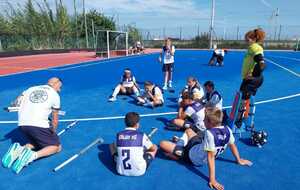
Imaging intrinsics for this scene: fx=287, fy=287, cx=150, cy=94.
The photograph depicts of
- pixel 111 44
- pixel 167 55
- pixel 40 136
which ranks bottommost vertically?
pixel 40 136

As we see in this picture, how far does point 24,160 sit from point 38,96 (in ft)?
3.59

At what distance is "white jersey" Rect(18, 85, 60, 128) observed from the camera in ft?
16.2

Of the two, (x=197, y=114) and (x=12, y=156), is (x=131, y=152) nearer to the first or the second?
(x=12, y=156)

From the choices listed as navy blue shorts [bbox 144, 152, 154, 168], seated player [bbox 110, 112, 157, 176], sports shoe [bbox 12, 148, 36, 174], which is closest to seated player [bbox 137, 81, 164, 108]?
navy blue shorts [bbox 144, 152, 154, 168]

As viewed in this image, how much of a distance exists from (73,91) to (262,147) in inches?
315

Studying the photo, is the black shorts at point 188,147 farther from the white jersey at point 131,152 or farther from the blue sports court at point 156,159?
the white jersey at point 131,152

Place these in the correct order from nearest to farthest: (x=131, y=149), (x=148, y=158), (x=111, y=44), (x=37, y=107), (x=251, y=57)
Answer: (x=131, y=149), (x=148, y=158), (x=37, y=107), (x=251, y=57), (x=111, y=44)

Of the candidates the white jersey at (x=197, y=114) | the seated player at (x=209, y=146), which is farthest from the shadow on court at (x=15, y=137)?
the white jersey at (x=197, y=114)

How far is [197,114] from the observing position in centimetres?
620

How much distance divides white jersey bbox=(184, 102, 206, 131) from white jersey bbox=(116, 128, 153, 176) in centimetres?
198

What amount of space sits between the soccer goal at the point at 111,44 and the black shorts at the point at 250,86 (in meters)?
23.6

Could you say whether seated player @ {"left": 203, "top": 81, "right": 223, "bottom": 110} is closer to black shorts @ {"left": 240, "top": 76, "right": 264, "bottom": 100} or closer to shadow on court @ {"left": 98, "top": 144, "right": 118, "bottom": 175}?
black shorts @ {"left": 240, "top": 76, "right": 264, "bottom": 100}

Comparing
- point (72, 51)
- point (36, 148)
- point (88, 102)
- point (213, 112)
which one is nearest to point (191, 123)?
point (213, 112)

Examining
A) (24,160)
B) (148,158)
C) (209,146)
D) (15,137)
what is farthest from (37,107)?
(209,146)
